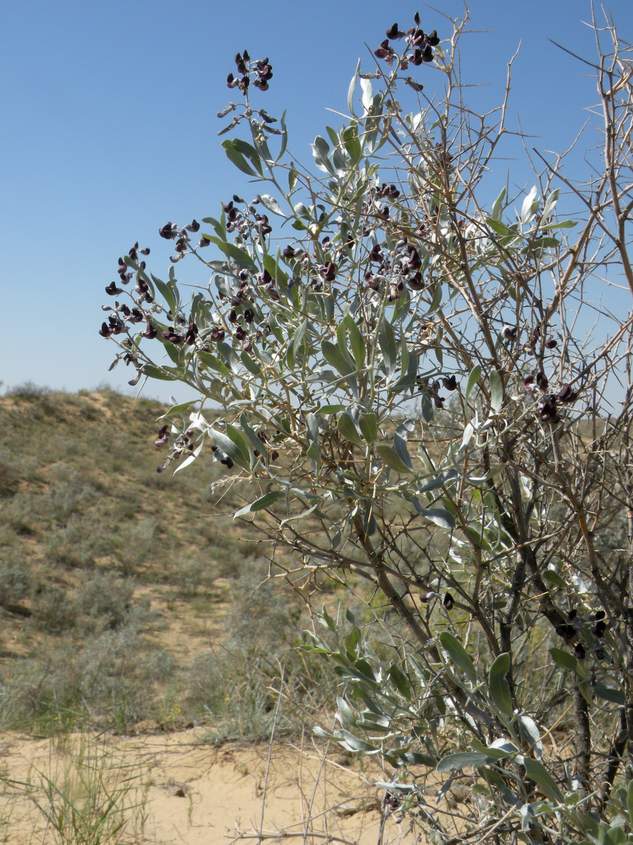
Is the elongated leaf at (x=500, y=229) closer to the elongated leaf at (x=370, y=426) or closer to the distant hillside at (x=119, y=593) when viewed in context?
the elongated leaf at (x=370, y=426)

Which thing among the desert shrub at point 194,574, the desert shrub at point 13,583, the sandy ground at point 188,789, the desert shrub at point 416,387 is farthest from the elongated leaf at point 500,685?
the desert shrub at point 194,574

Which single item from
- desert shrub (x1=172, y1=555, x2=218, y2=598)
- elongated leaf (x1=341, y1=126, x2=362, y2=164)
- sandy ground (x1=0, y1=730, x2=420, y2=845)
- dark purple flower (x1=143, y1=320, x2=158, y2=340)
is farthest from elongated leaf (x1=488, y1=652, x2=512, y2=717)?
desert shrub (x1=172, y1=555, x2=218, y2=598)

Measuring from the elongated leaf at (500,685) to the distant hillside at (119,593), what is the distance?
65 centimetres

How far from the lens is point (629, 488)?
204 cm

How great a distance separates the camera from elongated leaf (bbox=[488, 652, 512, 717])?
1.41 meters

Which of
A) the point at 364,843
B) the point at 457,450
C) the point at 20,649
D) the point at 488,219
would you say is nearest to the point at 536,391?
the point at 457,450

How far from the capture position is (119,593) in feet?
35.6

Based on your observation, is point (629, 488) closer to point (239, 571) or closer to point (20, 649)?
point (20, 649)

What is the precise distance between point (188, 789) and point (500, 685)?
3.11 metres

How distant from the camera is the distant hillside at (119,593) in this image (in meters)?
5.47

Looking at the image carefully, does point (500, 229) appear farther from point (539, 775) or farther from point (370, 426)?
point (539, 775)

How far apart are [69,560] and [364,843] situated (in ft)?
31.3

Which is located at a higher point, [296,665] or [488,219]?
[488,219]

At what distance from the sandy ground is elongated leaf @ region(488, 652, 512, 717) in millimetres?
1857
